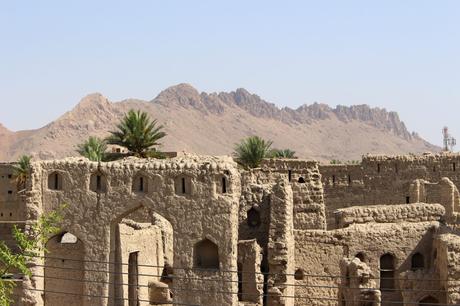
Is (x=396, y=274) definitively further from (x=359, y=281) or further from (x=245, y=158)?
(x=245, y=158)

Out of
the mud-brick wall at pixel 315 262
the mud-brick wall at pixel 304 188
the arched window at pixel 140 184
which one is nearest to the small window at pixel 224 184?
the arched window at pixel 140 184

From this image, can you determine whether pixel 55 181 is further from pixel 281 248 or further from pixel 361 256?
pixel 361 256

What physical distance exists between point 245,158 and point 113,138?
8074 millimetres

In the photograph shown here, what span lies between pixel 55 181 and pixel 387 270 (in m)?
10.8

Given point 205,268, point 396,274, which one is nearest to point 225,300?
point 205,268

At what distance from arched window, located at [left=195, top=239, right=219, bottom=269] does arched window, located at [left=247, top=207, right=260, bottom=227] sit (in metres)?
2.92

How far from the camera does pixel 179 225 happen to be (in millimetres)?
33500

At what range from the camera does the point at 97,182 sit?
112ft

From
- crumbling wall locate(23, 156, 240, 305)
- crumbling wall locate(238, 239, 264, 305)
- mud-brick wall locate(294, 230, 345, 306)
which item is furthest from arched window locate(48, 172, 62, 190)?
mud-brick wall locate(294, 230, 345, 306)

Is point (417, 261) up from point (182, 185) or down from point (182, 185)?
down

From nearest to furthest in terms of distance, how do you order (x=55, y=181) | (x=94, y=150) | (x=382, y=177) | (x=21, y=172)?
1. (x=55, y=181)
2. (x=382, y=177)
3. (x=94, y=150)
4. (x=21, y=172)

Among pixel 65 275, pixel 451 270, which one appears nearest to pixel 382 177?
pixel 451 270

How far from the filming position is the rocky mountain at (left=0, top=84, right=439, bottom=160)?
15175cm

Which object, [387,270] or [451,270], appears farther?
[387,270]
